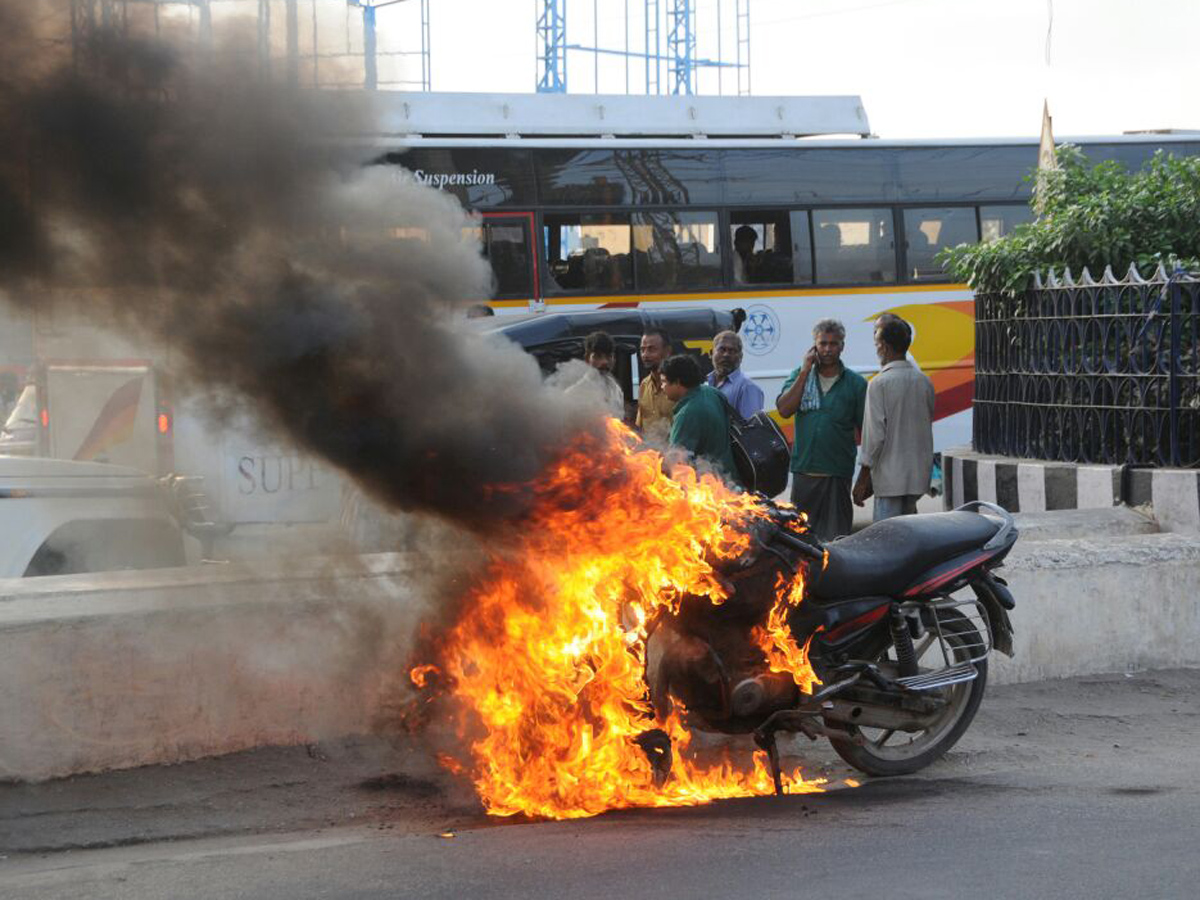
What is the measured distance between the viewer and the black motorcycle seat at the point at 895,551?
5402 millimetres

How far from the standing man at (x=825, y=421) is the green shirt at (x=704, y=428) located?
1.28 m

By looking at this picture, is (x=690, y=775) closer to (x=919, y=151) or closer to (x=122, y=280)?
(x=122, y=280)

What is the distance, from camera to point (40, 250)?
545 centimetres

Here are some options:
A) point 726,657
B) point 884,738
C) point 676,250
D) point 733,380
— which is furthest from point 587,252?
point 726,657

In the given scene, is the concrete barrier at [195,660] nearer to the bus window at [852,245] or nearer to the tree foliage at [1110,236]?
the tree foliage at [1110,236]

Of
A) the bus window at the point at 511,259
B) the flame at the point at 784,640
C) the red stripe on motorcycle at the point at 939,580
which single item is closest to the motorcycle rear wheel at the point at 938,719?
the red stripe on motorcycle at the point at 939,580

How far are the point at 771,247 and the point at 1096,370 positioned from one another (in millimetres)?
8017

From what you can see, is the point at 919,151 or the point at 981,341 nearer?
the point at 981,341

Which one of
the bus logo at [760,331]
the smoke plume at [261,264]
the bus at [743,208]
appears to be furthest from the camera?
the bus logo at [760,331]

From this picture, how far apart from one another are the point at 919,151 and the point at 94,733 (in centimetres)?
1390

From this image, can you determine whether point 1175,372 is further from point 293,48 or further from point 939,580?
point 293,48

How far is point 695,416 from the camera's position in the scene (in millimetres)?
7016

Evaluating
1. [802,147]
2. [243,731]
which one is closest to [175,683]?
[243,731]

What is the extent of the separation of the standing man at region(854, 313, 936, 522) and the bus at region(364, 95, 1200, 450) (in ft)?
26.4
